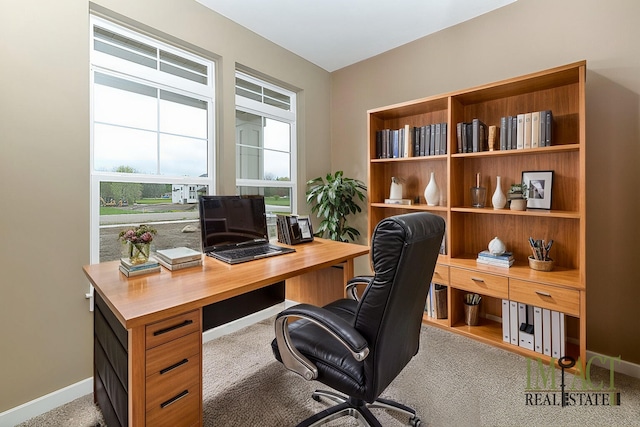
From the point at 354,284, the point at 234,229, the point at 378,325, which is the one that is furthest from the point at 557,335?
the point at 234,229

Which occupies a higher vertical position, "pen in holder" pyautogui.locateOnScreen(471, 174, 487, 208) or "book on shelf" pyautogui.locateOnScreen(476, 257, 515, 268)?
"pen in holder" pyautogui.locateOnScreen(471, 174, 487, 208)

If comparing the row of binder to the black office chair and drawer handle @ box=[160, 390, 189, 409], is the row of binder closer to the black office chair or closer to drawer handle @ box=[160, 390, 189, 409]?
the black office chair

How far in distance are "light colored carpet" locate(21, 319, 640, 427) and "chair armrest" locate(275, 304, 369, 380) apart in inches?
20.2

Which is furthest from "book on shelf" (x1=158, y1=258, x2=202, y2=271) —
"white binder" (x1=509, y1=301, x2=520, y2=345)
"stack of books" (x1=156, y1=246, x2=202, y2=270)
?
"white binder" (x1=509, y1=301, x2=520, y2=345)

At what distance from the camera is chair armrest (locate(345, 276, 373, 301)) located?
176 centimetres

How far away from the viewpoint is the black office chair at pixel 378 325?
43.4 inches

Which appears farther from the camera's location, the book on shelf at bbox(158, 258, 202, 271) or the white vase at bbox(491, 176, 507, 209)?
the white vase at bbox(491, 176, 507, 209)

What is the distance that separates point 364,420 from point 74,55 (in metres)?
2.57

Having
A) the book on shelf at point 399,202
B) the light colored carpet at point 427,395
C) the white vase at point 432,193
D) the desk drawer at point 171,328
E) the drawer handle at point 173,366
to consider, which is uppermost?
the white vase at point 432,193

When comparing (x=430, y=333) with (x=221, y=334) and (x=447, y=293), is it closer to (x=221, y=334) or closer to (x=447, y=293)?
(x=447, y=293)

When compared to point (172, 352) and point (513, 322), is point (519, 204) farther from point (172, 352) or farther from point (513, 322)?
point (172, 352)

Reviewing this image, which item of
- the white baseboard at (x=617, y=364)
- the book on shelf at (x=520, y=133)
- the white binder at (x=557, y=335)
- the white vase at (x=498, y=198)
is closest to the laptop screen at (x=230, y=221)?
the white vase at (x=498, y=198)

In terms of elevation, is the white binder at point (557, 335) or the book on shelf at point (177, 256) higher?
the book on shelf at point (177, 256)

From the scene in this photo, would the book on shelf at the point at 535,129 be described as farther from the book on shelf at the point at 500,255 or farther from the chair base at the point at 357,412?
the chair base at the point at 357,412
